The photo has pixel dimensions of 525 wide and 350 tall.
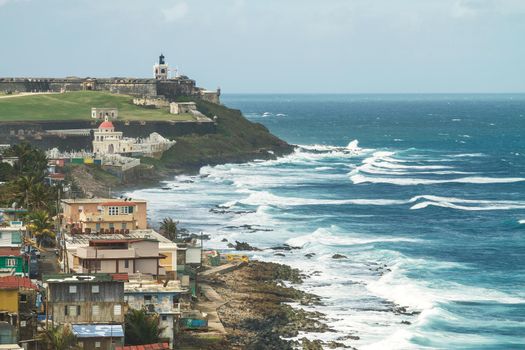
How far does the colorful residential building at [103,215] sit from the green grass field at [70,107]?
269 feet

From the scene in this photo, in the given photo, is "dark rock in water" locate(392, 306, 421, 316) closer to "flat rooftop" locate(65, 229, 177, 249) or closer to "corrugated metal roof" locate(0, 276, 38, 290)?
"flat rooftop" locate(65, 229, 177, 249)

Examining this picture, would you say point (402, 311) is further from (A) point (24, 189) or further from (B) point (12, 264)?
(A) point (24, 189)

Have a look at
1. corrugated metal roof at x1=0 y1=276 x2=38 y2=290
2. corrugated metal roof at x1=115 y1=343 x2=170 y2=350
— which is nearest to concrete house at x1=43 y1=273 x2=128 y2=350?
corrugated metal roof at x1=115 y1=343 x2=170 y2=350

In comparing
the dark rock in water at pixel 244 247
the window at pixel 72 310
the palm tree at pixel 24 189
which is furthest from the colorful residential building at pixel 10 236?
the dark rock in water at pixel 244 247

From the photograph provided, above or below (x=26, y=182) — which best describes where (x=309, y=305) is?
below

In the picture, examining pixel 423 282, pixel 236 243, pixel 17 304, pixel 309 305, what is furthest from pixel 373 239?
pixel 17 304

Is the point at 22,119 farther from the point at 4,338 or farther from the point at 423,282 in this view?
the point at 4,338

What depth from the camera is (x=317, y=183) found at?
129m

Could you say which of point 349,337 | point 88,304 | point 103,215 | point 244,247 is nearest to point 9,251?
point 103,215

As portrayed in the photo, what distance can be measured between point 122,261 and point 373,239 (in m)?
35.4

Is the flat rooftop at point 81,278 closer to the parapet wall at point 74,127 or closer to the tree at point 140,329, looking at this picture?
the tree at point 140,329

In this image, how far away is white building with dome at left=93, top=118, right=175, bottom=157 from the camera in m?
135

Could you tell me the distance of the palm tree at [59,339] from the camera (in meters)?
45.2

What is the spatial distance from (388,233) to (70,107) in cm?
7998
